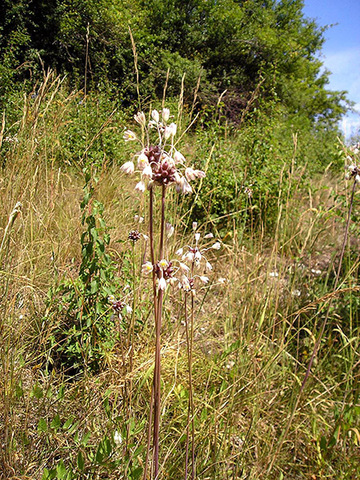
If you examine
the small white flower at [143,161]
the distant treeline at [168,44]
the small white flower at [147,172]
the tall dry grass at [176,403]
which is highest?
the distant treeline at [168,44]

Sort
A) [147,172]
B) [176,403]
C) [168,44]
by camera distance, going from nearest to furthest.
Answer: [147,172] < [176,403] < [168,44]

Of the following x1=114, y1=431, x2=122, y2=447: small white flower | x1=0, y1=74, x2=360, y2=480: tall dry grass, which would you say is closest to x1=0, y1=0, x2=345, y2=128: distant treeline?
x1=0, y1=74, x2=360, y2=480: tall dry grass

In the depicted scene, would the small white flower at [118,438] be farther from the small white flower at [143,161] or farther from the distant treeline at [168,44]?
the distant treeline at [168,44]

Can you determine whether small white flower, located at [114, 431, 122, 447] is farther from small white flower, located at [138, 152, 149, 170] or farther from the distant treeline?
the distant treeline

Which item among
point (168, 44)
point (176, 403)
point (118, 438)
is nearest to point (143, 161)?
point (118, 438)

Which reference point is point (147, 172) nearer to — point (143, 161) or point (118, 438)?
point (143, 161)

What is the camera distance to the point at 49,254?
210 cm

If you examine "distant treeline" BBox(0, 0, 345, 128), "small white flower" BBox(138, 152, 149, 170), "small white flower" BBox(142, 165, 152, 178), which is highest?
"distant treeline" BBox(0, 0, 345, 128)

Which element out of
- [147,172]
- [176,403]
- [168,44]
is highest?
[168,44]

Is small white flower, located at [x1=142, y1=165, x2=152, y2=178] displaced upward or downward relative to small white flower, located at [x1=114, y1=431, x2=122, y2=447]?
upward

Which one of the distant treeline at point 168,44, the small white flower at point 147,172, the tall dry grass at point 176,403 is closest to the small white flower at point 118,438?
the tall dry grass at point 176,403

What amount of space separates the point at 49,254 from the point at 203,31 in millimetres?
10474

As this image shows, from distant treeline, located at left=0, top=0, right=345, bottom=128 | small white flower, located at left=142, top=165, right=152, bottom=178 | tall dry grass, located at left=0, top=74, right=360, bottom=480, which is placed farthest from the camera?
distant treeline, located at left=0, top=0, right=345, bottom=128

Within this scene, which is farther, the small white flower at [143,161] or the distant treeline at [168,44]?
the distant treeline at [168,44]
